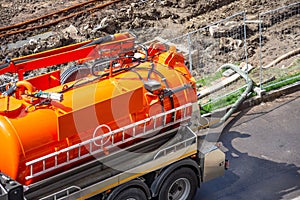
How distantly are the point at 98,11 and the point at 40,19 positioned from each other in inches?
71.7

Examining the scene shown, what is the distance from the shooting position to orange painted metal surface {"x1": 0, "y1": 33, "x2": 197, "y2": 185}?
761cm

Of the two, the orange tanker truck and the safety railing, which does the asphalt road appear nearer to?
the orange tanker truck

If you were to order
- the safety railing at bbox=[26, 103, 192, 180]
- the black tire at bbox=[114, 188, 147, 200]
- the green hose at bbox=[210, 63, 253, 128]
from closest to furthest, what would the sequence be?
the safety railing at bbox=[26, 103, 192, 180]
the black tire at bbox=[114, 188, 147, 200]
the green hose at bbox=[210, 63, 253, 128]

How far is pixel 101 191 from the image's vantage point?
8.09m

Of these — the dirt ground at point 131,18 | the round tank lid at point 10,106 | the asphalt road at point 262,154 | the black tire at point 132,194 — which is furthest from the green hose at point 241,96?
the round tank lid at point 10,106

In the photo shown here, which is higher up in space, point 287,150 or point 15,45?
point 15,45

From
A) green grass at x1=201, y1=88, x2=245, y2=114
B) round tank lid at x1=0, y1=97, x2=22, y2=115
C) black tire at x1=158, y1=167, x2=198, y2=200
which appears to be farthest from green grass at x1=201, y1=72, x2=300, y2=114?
round tank lid at x1=0, y1=97, x2=22, y2=115

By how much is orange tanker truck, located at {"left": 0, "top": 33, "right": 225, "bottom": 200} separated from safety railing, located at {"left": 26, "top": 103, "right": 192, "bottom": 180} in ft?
0.05

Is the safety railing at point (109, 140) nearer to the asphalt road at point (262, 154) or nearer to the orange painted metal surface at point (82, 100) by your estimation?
the orange painted metal surface at point (82, 100)

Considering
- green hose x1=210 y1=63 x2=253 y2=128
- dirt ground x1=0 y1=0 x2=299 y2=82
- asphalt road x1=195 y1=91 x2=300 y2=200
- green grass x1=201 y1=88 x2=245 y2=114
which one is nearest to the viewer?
asphalt road x1=195 y1=91 x2=300 y2=200

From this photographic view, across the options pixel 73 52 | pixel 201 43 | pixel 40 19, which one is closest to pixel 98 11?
pixel 40 19

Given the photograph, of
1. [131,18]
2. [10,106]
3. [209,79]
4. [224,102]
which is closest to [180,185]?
[10,106]

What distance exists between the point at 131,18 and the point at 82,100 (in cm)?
853

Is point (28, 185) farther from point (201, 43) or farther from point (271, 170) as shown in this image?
point (201, 43)
